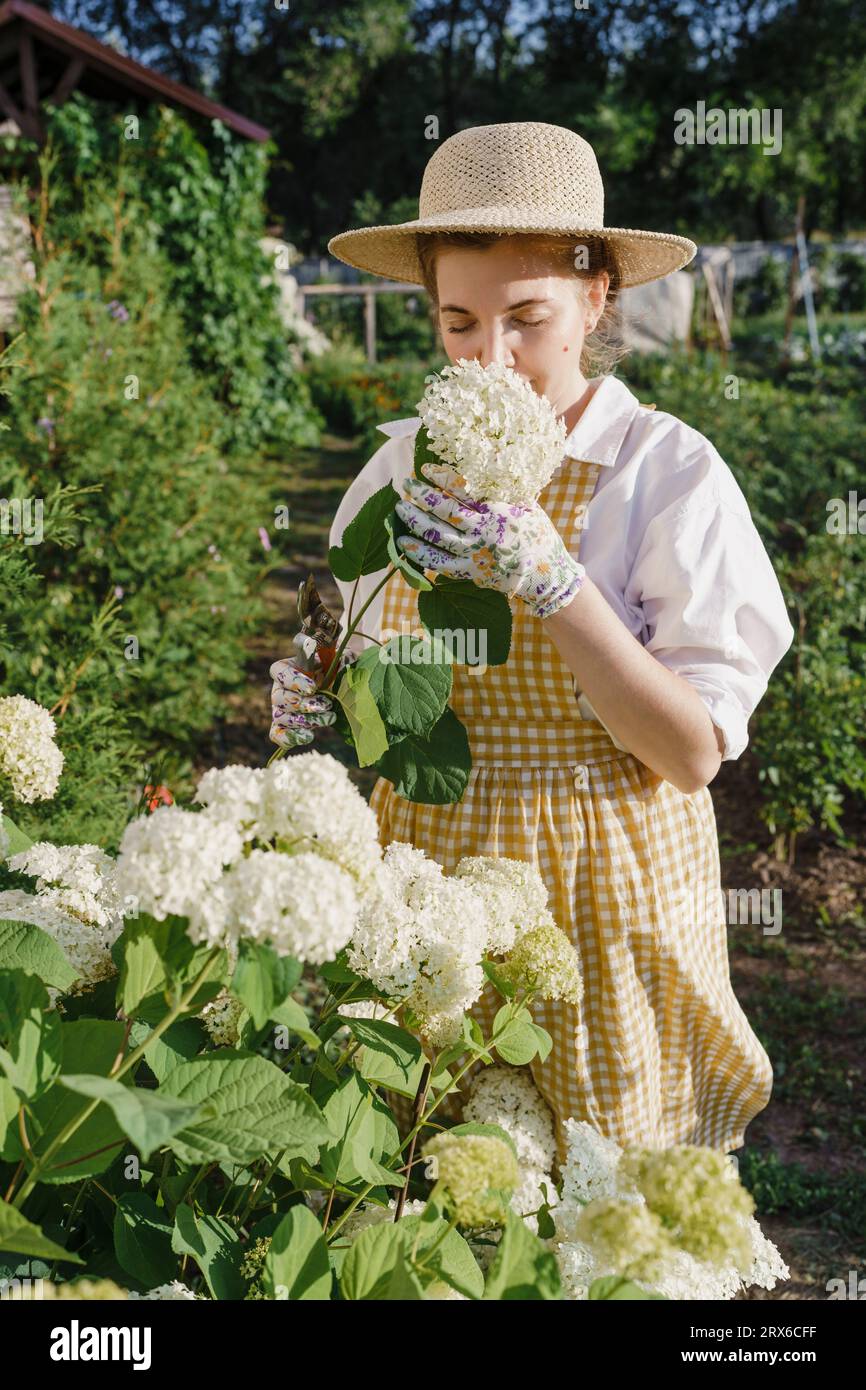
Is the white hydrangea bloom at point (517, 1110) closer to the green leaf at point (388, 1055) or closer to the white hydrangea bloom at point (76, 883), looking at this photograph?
the green leaf at point (388, 1055)

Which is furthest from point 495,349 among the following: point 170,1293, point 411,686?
point 170,1293

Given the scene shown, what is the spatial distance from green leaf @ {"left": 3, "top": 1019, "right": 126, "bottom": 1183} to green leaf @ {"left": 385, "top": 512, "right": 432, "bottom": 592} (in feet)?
1.64

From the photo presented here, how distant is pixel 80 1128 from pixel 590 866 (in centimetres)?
91

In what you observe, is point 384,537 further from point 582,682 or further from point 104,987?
point 104,987

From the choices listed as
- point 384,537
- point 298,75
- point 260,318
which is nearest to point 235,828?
A: point 384,537

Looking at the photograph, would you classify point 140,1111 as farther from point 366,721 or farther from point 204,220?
point 204,220

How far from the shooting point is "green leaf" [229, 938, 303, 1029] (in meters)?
0.78

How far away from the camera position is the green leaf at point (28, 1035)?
33.5 inches

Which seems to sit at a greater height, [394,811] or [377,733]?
[377,733]

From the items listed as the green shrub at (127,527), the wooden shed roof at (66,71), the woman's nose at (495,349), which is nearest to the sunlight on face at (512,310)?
the woman's nose at (495,349)

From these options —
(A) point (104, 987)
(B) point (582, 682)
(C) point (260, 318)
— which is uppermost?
(C) point (260, 318)

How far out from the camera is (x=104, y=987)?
110cm

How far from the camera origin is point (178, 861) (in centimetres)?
75

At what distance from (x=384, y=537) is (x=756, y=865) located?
329 centimetres
